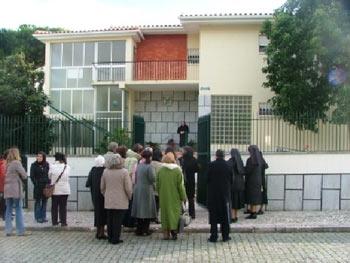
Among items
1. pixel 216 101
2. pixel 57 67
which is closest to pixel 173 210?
pixel 216 101

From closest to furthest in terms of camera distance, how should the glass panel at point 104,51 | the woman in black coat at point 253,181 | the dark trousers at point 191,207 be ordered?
the dark trousers at point 191,207
the woman in black coat at point 253,181
the glass panel at point 104,51

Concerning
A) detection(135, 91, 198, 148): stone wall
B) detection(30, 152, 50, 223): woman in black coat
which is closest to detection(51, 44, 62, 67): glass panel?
detection(135, 91, 198, 148): stone wall

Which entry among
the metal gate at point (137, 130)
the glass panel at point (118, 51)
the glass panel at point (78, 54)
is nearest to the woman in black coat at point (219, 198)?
the metal gate at point (137, 130)

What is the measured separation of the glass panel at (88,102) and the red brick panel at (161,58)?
8.51ft

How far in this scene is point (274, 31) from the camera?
2412 centimetres

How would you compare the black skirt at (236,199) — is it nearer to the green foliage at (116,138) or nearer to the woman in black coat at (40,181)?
the green foliage at (116,138)

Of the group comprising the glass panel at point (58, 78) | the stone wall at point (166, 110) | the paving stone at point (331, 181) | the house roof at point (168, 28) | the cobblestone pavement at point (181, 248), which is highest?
the house roof at point (168, 28)

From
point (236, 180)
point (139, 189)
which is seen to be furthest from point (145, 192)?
point (236, 180)

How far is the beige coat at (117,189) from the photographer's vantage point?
11094 millimetres

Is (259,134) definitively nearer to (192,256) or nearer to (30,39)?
(192,256)

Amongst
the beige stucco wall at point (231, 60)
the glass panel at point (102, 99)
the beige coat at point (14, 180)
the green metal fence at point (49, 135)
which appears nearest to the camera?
the beige coat at point (14, 180)

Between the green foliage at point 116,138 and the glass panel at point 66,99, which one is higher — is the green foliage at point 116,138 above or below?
below

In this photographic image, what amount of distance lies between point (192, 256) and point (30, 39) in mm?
35420

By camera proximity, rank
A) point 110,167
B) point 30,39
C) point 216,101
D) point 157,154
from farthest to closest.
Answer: point 30,39, point 216,101, point 157,154, point 110,167
